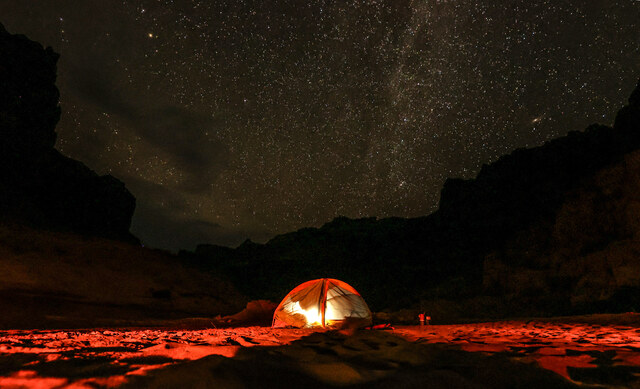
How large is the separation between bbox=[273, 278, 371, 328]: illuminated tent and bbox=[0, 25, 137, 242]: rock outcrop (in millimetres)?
25152

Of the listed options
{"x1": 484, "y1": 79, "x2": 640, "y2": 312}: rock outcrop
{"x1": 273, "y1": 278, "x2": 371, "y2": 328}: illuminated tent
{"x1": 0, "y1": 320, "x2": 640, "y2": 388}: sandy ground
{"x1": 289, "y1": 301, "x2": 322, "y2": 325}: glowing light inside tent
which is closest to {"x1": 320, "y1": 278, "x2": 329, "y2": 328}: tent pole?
{"x1": 273, "y1": 278, "x2": 371, "y2": 328}: illuminated tent

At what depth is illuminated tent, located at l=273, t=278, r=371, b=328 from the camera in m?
8.48

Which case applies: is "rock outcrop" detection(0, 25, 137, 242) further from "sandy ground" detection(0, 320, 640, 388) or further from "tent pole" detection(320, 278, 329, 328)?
"sandy ground" detection(0, 320, 640, 388)

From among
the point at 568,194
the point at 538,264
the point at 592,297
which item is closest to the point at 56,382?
the point at 592,297

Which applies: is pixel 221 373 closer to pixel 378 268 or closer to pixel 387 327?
pixel 387 327

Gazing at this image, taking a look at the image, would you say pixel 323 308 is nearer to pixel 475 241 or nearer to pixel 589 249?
pixel 589 249

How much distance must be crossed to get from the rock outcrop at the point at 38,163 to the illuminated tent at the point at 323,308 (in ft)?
82.5

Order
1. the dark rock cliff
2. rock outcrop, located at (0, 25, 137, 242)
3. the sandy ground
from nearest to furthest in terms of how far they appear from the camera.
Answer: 1. the sandy ground
2. the dark rock cliff
3. rock outcrop, located at (0, 25, 137, 242)

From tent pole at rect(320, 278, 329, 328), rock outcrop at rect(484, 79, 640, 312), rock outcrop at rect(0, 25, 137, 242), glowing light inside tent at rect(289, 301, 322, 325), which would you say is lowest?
glowing light inside tent at rect(289, 301, 322, 325)

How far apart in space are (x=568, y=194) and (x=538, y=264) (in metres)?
6.08

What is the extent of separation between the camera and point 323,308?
852 cm

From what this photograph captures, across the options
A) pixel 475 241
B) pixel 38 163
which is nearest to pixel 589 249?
pixel 475 241

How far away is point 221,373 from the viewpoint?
2.05 m

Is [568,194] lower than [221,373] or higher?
higher
